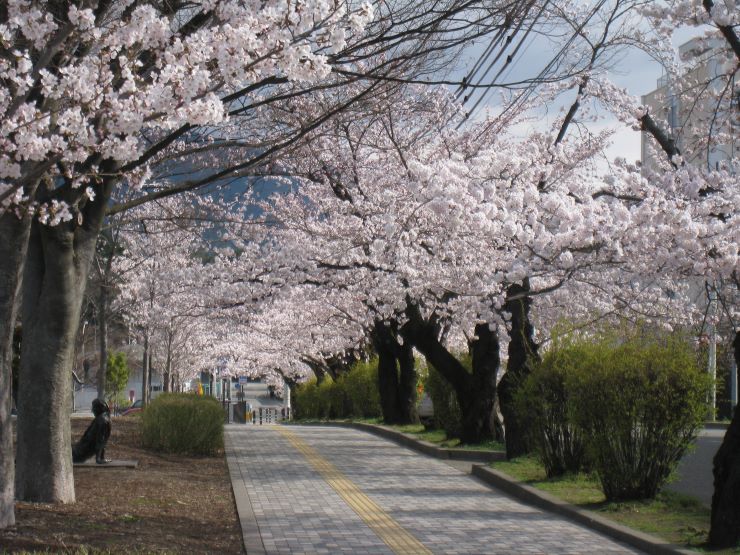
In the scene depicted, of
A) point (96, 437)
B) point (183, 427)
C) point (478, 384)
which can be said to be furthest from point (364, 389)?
point (96, 437)

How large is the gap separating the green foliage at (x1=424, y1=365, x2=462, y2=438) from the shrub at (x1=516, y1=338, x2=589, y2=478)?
7.06m

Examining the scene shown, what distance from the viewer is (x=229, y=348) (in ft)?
166

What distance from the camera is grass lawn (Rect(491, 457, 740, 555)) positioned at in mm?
8906

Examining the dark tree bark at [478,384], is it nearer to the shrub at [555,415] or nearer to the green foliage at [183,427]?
the green foliage at [183,427]

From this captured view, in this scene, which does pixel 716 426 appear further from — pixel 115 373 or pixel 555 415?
pixel 115 373

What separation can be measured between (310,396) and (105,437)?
32.8 m

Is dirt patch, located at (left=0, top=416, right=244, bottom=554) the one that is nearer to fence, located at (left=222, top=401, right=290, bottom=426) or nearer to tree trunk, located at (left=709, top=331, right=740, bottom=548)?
tree trunk, located at (left=709, top=331, right=740, bottom=548)

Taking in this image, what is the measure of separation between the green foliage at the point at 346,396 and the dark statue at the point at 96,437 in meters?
19.1

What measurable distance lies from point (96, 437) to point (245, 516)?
15.2 ft

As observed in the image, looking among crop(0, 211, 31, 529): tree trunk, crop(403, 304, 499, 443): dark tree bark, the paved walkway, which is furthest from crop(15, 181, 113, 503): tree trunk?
crop(403, 304, 499, 443): dark tree bark

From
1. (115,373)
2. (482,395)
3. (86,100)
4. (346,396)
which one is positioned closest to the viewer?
(86,100)

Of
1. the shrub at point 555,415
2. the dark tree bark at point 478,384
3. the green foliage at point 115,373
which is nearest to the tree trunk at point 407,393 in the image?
the dark tree bark at point 478,384

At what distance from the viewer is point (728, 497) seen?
26.3 feet

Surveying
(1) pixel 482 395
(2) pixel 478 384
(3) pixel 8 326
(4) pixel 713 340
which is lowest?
(1) pixel 482 395
